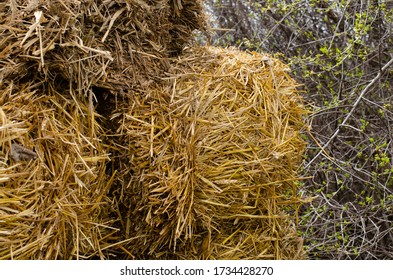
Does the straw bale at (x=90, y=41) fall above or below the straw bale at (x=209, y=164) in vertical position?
above

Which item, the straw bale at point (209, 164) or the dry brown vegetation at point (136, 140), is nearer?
the dry brown vegetation at point (136, 140)

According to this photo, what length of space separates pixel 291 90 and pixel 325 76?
1.22 m

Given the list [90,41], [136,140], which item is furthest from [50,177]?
[90,41]

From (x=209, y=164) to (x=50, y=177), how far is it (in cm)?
49

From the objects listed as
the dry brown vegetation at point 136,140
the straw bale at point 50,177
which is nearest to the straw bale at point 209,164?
the dry brown vegetation at point 136,140

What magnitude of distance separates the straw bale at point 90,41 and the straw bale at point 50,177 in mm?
79

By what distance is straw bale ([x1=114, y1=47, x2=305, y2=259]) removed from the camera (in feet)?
6.31

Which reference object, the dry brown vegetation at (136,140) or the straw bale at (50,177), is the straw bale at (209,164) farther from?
the straw bale at (50,177)

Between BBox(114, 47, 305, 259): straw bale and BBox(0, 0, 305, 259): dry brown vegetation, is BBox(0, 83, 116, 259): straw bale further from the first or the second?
BBox(114, 47, 305, 259): straw bale

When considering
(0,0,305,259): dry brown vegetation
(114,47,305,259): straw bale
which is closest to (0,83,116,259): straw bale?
(0,0,305,259): dry brown vegetation

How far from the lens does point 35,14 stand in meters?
1.74

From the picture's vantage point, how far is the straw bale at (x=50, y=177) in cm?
164

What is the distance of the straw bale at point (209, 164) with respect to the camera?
75.7 inches

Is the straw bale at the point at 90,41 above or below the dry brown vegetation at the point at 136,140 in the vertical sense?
above
